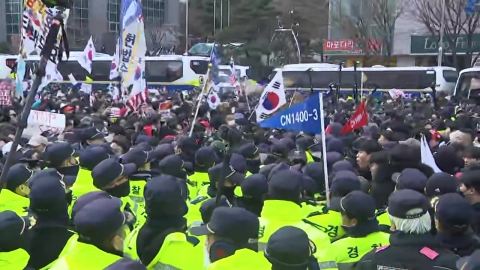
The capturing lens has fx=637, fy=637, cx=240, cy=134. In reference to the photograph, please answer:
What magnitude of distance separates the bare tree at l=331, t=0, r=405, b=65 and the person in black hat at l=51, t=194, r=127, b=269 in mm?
38275

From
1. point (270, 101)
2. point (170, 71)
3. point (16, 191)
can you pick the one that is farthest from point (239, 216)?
point (170, 71)

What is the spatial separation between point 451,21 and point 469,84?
12.1 m

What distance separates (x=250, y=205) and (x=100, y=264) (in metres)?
1.98

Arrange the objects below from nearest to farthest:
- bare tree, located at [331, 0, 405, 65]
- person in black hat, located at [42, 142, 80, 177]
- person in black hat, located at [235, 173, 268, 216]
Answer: person in black hat, located at [235, 173, 268, 216]
person in black hat, located at [42, 142, 80, 177]
bare tree, located at [331, 0, 405, 65]

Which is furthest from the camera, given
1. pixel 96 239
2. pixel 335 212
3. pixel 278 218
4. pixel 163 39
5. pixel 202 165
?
pixel 163 39

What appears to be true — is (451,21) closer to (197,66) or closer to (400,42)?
(400,42)

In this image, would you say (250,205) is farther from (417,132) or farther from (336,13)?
(336,13)

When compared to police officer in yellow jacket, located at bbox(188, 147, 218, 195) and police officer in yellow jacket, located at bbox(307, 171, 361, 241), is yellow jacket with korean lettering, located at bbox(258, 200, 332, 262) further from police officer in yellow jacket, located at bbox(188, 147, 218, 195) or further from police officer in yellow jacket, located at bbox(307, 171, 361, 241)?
police officer in yellow jacket, located at bbox(188, 147, 218, 195)

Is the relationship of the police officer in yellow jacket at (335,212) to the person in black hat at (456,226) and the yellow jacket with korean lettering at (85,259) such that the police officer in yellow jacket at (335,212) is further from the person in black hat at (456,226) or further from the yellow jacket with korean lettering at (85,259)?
the yellow jacket with korean lettering at (85,259)

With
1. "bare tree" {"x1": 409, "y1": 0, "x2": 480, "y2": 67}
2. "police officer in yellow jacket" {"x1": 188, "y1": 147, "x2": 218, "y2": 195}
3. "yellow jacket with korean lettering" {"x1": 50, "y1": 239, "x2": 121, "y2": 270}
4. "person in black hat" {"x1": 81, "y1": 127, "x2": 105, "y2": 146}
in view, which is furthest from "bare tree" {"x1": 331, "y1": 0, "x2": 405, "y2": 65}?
"yellow jacket with korean lettering" {"x1": 50, "y1": 239, "x2": 121, "y2": 270}

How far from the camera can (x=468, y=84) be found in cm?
2561

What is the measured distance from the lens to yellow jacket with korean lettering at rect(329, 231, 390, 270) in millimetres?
4340

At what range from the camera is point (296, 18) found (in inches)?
1874

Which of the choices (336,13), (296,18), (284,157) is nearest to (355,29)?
(336,13)
